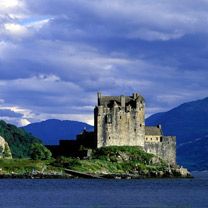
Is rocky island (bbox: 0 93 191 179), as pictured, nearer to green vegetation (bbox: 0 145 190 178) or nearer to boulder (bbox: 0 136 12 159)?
green vegetation (bbox: 0 145 190 178)

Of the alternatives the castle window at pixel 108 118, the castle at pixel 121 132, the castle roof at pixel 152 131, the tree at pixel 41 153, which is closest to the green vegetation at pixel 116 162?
the castle at pixel 121 132

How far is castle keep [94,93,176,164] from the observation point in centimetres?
16575

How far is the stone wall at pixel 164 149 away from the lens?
17225cm

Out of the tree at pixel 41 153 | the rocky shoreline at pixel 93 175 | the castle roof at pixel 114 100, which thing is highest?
the castle roof at pixel 114 100

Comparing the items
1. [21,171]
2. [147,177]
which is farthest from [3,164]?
[147,177]

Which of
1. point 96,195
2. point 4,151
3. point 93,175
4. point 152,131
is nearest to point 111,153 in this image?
point 93,175

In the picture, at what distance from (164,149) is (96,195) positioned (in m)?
60.8

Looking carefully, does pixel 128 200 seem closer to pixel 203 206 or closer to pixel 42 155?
pixel 203 206

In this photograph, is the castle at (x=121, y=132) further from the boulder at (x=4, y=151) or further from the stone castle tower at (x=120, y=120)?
the boulder at (x=4, y=151)

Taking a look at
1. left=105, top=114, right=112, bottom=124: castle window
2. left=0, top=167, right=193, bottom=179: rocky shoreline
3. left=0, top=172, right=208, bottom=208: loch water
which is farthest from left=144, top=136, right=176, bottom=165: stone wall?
left=0, top=172, right=208, bottom=208: loch water

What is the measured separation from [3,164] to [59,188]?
3057cm

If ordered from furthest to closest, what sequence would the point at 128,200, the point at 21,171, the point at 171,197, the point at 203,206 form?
the point at 21,171 < the point at 171,197 < the point at 128,200 < the point at 203,206

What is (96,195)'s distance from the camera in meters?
115

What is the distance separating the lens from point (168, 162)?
173m
